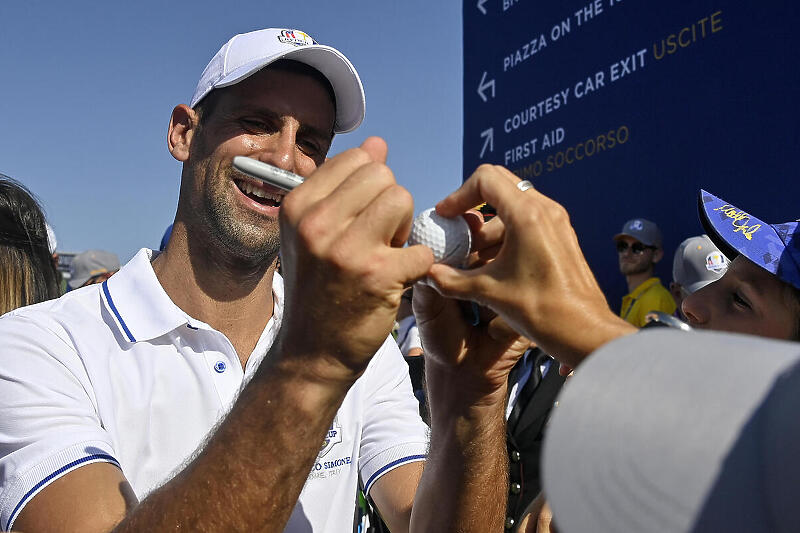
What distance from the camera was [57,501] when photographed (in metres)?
1.16

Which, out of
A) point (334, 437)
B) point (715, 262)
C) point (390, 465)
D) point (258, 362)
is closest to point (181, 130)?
point (258, 362)

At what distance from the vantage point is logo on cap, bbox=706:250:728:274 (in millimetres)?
3098

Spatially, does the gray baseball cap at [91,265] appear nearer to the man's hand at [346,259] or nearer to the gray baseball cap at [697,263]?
the gray baseball cap at [697,263]

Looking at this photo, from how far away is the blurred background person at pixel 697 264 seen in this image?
123 inches

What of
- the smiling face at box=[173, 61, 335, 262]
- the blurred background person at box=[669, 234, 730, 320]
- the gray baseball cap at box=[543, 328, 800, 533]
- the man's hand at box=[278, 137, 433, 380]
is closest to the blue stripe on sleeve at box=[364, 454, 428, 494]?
the smiling face at box=[173, 61, 335, 262]

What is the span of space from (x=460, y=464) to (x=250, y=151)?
40.0 inches

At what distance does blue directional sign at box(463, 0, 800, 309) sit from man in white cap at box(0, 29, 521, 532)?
2231 millimetres

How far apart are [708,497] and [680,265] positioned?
3316 millimetres

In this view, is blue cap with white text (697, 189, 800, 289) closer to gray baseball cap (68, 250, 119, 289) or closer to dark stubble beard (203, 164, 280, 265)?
dark stubble beard (203, 164, 280, 265)

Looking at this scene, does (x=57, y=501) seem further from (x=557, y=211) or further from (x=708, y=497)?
(x=708, y=497)

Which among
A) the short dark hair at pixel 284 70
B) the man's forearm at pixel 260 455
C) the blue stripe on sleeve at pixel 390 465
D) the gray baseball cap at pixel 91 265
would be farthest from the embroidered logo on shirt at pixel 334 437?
the gray baseball cap at pixel 91 265

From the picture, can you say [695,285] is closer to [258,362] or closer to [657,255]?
[657,255]

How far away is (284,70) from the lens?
74.0 inches

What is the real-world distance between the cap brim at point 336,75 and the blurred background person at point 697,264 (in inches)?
76.1
